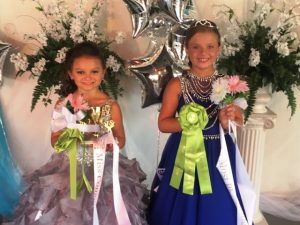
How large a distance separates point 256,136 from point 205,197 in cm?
60

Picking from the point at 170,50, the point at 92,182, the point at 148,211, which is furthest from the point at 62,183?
the point at 170,50

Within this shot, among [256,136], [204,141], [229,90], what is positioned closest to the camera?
[229,90]

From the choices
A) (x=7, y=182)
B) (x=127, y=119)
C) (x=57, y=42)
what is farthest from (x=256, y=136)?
(x=7, y=182)

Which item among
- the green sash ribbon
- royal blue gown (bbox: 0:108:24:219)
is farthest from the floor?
royal blue gown (bbox: 0:108:24:219)

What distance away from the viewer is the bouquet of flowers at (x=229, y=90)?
50.3 inches

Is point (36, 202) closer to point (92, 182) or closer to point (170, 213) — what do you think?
point (92, 182)

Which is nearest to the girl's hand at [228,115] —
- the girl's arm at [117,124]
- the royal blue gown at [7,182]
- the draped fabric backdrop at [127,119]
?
the girl's arm at [117,124]

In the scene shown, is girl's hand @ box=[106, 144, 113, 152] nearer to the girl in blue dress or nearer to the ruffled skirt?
the ruffled skirt

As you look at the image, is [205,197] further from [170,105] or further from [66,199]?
[66,199]

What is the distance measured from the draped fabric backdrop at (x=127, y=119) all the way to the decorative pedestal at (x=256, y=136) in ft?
0.94

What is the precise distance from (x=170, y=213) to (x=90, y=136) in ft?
1.42

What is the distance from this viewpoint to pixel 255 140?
71.7 inches

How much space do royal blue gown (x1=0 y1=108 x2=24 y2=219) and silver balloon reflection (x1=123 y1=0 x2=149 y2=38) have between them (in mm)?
940

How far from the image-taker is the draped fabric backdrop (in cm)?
190
